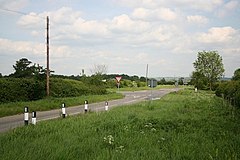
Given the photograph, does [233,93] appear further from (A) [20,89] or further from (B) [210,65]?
(B) [210,65]

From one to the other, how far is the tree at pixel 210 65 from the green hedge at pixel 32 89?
110ft

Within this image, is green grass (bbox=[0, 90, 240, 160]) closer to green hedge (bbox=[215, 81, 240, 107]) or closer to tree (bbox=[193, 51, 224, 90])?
green hedge (bbox=[215, 81, 240, 107])

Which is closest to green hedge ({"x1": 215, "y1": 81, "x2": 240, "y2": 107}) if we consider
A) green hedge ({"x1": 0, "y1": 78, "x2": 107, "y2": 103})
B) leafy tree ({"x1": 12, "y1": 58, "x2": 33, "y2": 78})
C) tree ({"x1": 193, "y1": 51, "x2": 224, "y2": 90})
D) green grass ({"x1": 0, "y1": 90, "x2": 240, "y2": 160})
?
green grass ({"x1": 0, "y1": 90, "x2": 240, "y2": 160})

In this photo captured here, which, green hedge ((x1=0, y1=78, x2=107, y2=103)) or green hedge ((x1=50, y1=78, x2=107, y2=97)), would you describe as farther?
green hedge ((x1=50, y1=78, x2=107, y2=97))

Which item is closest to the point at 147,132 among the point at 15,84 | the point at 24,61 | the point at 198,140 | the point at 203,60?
the point at 198,140

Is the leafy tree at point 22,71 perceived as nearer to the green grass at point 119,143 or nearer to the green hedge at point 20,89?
the green hedge at point 20,89

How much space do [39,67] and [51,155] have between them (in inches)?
1060

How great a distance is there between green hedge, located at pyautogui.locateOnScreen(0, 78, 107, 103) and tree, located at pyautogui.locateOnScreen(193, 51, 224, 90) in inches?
1317

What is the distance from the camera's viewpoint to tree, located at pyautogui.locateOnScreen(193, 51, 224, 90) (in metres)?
65.9

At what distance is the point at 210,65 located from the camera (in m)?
66.6

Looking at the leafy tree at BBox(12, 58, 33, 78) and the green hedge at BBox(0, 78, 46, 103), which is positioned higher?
the leafy tree at BBox(12, 58, 33, 78)

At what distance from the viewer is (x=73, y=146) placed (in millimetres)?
8219

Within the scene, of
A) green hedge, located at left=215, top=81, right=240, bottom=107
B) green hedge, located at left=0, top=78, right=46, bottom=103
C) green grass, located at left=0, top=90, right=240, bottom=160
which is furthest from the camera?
green hedge, located at left=0, top=78, right=46, bottom=103

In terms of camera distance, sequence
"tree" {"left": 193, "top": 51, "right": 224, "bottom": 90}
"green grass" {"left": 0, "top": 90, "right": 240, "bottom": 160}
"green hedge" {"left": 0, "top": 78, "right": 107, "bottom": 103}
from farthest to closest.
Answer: "tree" {"left": 193, "top": 51, "right": 224, "bottom": 90}, "green hedge" {"left": 0, "top": 78, "right": 107, "bottom": 103}, "green grass" {"left": 0, "top": 90, "right": 240, "bottom": 160}
